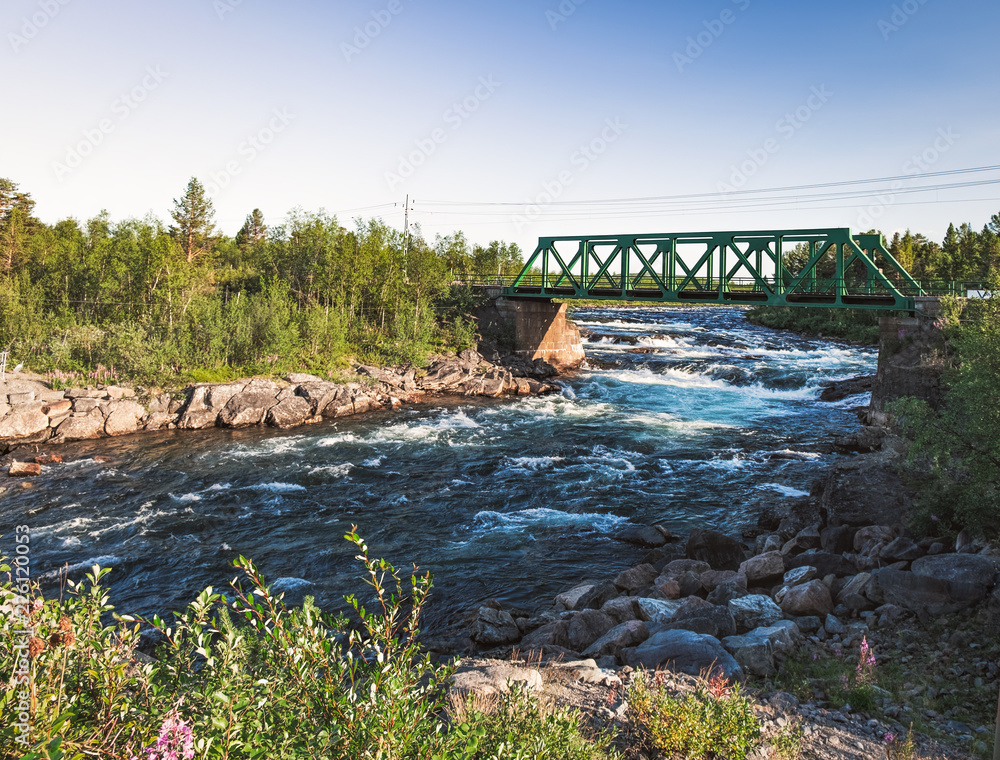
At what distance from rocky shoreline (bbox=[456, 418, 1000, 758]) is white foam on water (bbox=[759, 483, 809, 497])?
13.1 feet

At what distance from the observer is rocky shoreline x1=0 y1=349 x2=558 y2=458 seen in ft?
85.3

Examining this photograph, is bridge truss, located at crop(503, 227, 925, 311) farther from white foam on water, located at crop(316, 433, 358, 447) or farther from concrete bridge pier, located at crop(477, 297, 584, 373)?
white foam on water, located at crop(316, 433, 358, 447)

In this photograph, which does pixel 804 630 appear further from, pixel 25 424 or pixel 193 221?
pixel 193 221

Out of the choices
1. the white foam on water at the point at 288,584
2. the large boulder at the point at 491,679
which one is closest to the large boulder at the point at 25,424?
the white foam on water at the point at 288,584

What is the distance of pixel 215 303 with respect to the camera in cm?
3559

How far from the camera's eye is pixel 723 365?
44.8 m

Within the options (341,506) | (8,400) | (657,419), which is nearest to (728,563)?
(341,506)

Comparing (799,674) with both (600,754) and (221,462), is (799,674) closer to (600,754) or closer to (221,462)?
(600,754)

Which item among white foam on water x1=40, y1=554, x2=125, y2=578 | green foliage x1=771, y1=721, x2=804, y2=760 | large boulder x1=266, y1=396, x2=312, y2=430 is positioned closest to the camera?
green foliage x1=771, y1=721, x2=804, y2=760

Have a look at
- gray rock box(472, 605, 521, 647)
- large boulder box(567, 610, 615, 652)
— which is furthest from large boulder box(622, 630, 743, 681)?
gray rock box(472, 605, 521, 647)

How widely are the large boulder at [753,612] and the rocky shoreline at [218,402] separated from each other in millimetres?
23243

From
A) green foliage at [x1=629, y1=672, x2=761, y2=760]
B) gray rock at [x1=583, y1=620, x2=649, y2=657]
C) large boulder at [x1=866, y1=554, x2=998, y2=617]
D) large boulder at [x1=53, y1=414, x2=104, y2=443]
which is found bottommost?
gray rock at [x1=583, y1=620, x2=649, y2=657]

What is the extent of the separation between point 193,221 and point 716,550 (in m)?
57.7

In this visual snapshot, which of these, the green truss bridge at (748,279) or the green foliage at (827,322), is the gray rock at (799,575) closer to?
the green truss bridge at (748,279)
